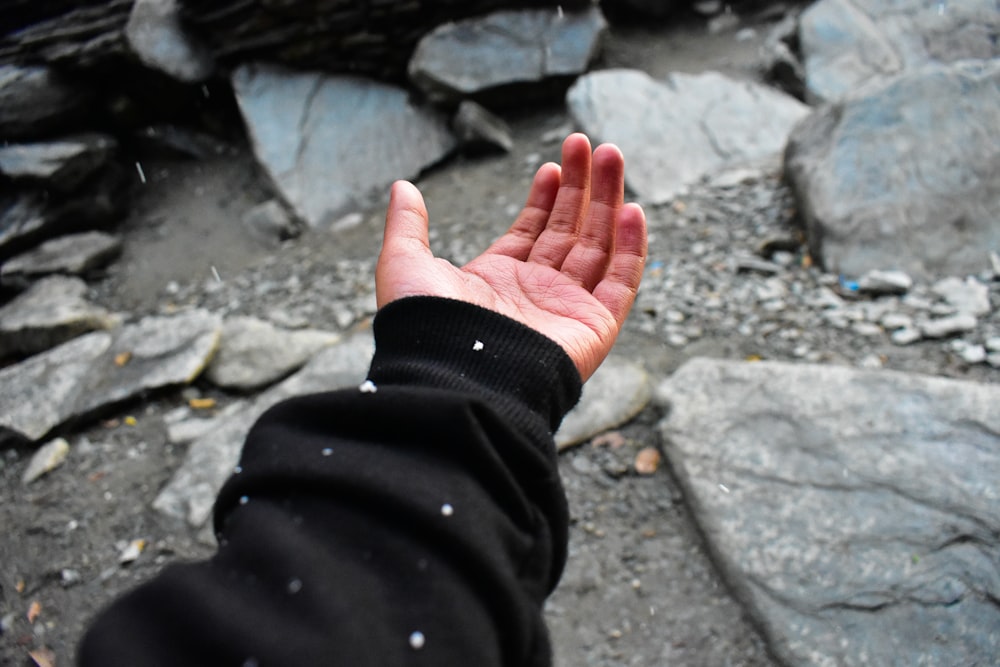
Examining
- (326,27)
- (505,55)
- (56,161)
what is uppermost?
(326,27)

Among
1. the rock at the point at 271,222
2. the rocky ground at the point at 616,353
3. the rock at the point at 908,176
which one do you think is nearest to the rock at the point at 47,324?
the rocky ground at the point at 616,353

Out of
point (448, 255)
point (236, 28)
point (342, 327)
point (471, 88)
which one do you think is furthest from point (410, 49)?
point (342, 327)

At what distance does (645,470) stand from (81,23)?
4.57 metres

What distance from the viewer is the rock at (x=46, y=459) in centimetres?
230

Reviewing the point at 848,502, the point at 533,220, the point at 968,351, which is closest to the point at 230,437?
the point at 533,220

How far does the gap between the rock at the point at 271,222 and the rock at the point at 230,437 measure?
5.13ft

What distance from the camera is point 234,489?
81cm

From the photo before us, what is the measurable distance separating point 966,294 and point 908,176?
1.89 feet

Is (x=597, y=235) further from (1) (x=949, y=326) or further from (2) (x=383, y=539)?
(1) (x=949, y=326)

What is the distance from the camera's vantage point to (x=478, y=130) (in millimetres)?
3900

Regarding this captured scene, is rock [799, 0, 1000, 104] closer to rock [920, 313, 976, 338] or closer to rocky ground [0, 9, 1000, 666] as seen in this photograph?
rocky ground [0, 9, 1000, 666]

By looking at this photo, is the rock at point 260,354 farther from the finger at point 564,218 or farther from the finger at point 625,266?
the finger at point 625,266

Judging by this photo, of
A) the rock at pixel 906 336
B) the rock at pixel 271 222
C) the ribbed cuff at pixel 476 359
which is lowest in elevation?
the rock at pixel 271 222

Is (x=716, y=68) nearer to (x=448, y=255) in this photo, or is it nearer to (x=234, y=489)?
(x=448, y=255)
